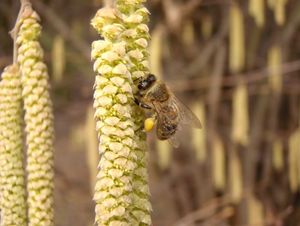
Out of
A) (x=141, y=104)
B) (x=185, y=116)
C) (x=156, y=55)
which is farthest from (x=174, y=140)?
(x=156, y=55)

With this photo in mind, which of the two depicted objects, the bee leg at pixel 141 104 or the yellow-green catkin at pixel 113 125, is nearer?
the yellow-green catkin at pixel 113 125

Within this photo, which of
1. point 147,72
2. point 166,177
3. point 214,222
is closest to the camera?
point 147,72

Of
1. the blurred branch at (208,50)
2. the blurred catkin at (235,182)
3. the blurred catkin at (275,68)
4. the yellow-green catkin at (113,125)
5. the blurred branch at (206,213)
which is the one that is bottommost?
the yellow-green catkin at (113,125)

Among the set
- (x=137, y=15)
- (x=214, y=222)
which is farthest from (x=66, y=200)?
(x=137, y=15)

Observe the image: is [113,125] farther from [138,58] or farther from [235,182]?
[235,182]

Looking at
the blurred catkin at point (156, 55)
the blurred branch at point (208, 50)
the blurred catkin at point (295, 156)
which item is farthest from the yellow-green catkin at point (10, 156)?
the blurred branch at point (208, 50)

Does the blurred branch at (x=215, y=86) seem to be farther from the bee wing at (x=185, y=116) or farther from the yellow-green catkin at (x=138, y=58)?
the yellow-green catkin at (x=138, y=58)

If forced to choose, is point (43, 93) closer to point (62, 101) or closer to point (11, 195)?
point (11, 195)
